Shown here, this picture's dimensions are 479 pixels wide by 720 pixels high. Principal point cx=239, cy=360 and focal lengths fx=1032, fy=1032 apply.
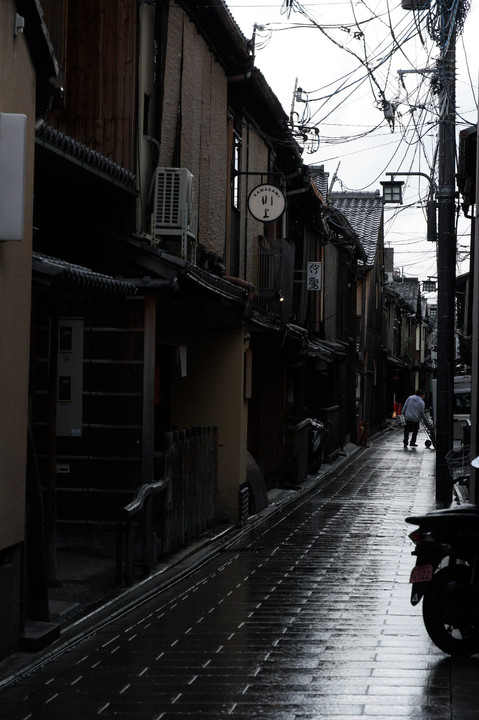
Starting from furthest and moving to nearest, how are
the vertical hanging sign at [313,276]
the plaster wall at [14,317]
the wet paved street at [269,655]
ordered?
the vertical hanging sign at [313,276], the plaster wall at [14,317], the wet paved street at [269,655]

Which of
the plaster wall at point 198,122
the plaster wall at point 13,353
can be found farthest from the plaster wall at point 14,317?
the plaster wall at point 198,122

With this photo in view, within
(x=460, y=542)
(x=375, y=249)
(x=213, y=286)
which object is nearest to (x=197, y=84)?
(x=213, y=286)

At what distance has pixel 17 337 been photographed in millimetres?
8211

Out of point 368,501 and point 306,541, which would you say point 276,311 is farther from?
point 306,541

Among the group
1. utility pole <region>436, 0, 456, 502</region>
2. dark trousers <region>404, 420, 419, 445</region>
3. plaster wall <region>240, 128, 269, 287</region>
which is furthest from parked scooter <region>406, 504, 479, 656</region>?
dark trousers <region>404, 420, 419, 445</region>

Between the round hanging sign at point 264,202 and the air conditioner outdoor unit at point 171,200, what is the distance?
5.87 meters

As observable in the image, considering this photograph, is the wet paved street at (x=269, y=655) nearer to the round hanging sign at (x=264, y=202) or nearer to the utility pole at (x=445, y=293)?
the utility pole at (x=445, y=293)

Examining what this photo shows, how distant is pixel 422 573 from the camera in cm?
835

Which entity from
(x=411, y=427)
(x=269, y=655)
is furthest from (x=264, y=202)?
(x=411, y=427)

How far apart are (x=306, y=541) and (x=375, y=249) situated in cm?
3532

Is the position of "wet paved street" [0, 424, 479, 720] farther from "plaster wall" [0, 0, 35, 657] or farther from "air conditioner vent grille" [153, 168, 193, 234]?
"air conditioner vent grille" [153, 168, 193, 234]

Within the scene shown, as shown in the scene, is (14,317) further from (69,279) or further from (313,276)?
(313,276)

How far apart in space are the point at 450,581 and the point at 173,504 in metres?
5.50

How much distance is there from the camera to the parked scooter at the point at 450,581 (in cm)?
823
